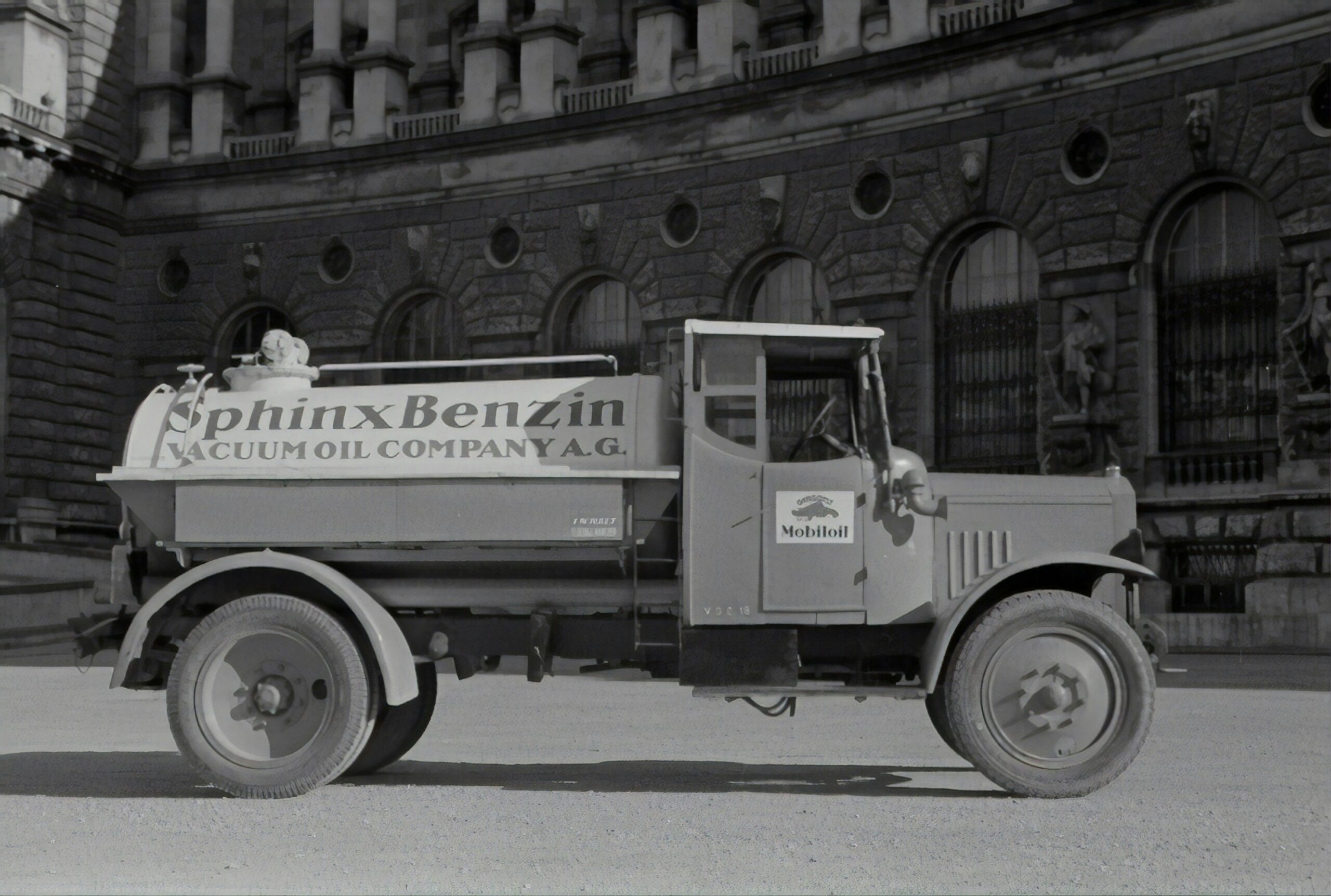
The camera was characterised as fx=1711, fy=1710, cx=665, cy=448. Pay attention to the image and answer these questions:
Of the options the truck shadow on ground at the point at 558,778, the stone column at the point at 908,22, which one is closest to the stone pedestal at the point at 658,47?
the stone column at the point at 908,22

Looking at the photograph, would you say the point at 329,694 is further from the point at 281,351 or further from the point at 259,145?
the point at 259,145

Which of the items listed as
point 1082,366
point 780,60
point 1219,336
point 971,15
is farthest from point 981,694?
point 780,60

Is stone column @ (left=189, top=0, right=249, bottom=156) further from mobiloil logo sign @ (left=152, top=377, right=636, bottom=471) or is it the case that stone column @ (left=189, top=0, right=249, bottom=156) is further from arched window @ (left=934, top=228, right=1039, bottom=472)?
mobiloil logo sign @ (left=152, top=377, right=636, bottom=471)

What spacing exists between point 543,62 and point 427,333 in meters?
5.95

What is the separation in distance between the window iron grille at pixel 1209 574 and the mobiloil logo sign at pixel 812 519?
15859 mm

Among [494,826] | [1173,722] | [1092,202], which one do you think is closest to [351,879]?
[494,826]

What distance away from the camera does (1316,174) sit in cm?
2359

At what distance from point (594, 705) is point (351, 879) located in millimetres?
9103

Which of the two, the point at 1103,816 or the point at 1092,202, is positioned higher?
the point at 1092,202

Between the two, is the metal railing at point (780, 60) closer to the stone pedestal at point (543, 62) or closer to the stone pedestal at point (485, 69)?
the stone pedestal at point (543, 62)

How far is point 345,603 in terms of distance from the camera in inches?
377

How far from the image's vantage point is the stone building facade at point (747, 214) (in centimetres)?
2452

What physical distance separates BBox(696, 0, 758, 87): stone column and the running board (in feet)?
76.7

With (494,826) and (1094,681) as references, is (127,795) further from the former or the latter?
(1094,681)
